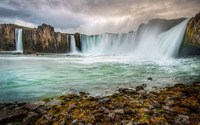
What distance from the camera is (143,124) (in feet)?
6.40

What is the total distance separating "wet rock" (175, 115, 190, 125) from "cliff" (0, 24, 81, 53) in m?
44.6

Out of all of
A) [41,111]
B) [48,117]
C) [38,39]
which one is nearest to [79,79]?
[41,111]

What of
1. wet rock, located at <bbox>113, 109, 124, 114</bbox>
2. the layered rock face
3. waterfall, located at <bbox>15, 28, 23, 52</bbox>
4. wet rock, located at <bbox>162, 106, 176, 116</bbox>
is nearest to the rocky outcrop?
wet rock, located at <bbox>162, 106, 176, 116</bbox>

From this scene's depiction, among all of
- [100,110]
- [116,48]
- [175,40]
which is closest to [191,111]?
[100,110]

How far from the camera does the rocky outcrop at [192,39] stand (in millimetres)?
8952

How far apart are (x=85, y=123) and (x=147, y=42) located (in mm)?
32850

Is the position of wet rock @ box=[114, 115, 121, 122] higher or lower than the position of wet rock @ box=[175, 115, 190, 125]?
lower

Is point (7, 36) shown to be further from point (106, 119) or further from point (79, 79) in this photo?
point (106, 119)

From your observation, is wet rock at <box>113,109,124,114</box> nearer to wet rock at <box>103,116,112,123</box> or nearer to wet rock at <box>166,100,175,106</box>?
wet rock at <box>103,116,112,123</box>

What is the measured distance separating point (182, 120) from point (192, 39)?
11.5 meters

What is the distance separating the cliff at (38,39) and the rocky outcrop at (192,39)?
38.8 meters

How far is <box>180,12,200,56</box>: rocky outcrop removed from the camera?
29.4 ft

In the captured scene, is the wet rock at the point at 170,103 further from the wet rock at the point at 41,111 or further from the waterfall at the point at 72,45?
the waterfall at the point at 72,45

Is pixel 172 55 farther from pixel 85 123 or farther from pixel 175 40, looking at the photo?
pixel 85 123
